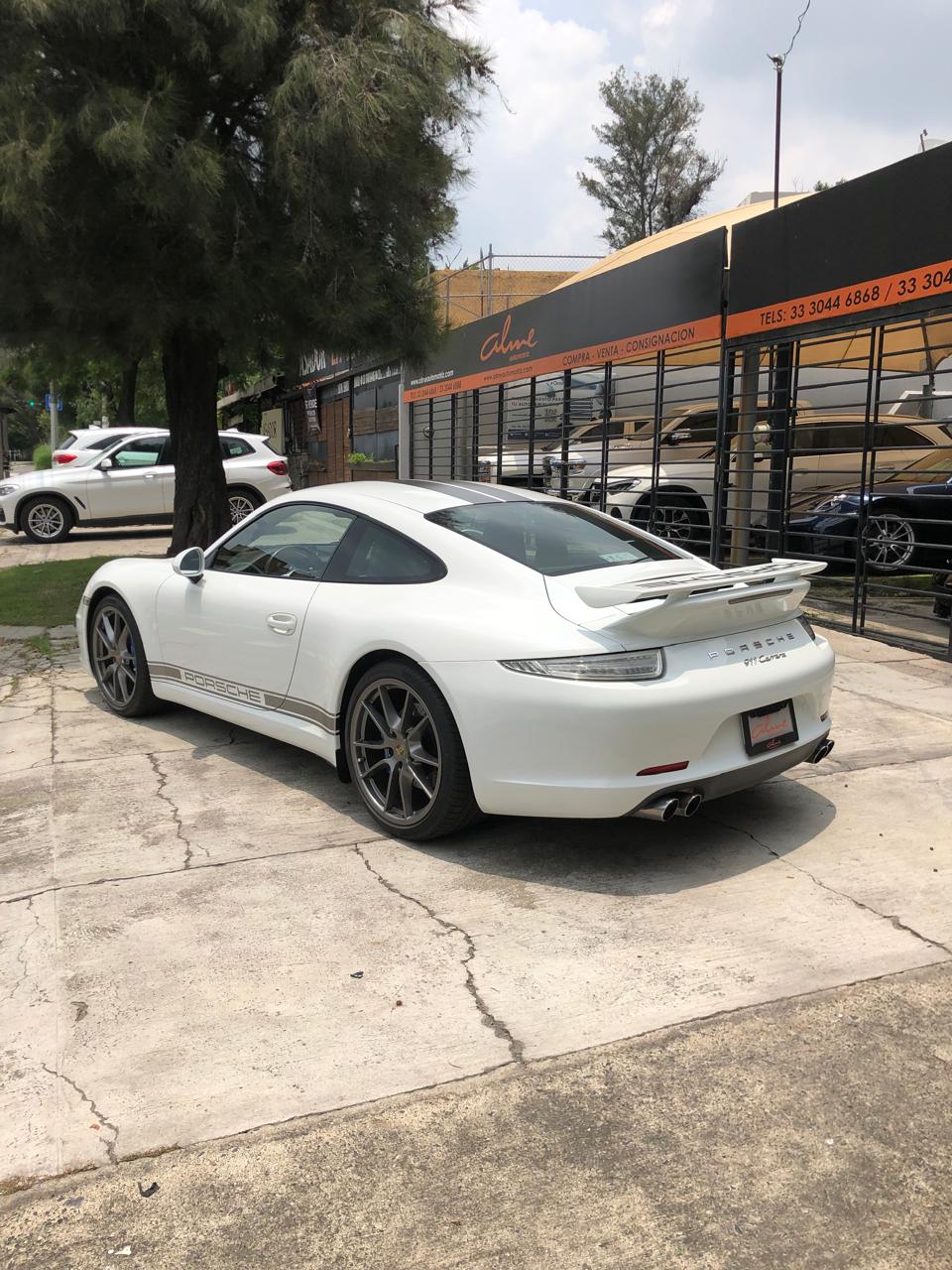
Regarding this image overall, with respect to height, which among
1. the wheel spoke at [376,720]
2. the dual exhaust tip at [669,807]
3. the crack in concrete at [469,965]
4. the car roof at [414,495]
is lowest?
the crack in concrete at [469,965]

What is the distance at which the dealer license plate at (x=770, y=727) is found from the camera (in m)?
3.98

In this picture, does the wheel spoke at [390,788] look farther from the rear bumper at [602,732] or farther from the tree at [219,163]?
the tree at [219,163]

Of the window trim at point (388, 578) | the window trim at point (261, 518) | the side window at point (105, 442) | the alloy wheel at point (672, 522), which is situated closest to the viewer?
the window trim at point (388, 578)

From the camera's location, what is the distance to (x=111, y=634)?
623cm

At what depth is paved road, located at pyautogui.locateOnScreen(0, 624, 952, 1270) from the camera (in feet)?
7.82

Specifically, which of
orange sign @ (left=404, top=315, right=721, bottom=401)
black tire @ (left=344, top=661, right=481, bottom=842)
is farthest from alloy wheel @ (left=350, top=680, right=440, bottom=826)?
orange sign @ (left=404, top=315, right=721, bottom=401)

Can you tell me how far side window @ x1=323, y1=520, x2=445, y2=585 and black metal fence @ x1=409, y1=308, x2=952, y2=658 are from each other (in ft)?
13.5

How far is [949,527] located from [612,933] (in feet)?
30.4

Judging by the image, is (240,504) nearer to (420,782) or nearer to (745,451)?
(745,451)

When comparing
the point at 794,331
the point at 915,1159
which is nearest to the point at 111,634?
the point at 915,1159

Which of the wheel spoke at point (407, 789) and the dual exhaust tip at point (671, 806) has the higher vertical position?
the dual exhaust tip at point (671, 806)

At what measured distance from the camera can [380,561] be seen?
464 centimetres

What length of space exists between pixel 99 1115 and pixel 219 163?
27.3 ft

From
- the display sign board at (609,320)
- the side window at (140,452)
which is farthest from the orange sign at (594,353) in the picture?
the side window at (140,452)
